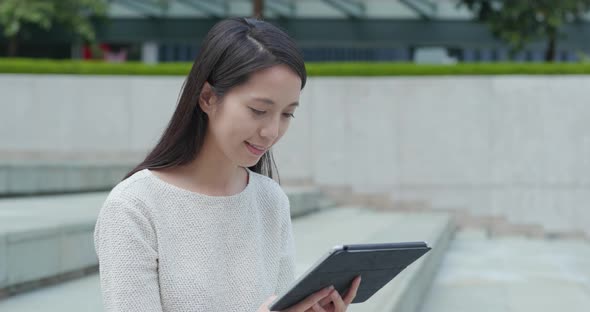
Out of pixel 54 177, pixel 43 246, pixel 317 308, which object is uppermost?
pixel 317 308

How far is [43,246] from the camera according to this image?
4637 millimetres

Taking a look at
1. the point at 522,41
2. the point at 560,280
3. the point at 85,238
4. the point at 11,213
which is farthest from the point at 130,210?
the point at 522,41

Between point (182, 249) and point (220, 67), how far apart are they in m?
0.41

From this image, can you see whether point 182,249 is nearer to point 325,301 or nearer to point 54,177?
point 325,301

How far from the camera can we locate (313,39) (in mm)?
22734

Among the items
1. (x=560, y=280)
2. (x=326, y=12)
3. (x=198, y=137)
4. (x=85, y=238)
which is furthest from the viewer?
(x=326, y=12)

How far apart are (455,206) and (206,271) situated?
10.4 m


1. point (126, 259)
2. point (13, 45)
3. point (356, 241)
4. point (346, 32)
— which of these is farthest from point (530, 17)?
point (126, 259)

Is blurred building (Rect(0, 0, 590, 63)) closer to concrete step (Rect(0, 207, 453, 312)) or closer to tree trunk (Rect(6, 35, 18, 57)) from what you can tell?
tree trunk (Rect(6, 35, 18, 57))

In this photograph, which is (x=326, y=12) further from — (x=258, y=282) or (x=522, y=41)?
(x=258, y=282)

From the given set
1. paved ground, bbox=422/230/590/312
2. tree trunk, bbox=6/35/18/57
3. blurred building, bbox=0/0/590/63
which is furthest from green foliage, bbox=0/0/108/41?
paved ground, bbox=422/230/590/312

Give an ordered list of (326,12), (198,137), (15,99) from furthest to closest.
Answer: (326,12) → (15,99) → (198,137)

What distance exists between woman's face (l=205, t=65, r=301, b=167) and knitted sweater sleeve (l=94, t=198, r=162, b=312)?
26 cm

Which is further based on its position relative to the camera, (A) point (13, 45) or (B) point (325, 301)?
(A) point (13, 45)
